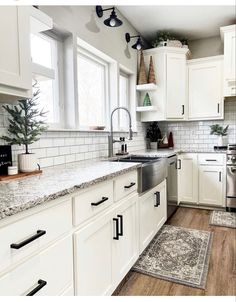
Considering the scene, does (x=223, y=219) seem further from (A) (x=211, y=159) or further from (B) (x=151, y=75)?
(B) (x=151, y=75)

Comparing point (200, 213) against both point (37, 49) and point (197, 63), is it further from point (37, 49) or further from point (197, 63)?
point (37, 49)

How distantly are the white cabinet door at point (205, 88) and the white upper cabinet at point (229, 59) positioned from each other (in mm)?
132

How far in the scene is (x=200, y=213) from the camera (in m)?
3.38

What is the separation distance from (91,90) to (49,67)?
0.72 metres

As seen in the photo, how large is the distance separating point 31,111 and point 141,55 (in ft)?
8.41

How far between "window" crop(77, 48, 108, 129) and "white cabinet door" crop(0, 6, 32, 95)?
1201 mm

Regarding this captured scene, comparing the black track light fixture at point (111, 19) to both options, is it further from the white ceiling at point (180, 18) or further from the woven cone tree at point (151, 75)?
the woven cone tree at point (151, 75)

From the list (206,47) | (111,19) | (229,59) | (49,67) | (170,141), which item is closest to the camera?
(49,67)

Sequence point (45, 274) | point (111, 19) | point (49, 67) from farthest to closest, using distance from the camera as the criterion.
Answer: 1. point (111, 19)
2. point (49, 67)
3. point (45, 274)

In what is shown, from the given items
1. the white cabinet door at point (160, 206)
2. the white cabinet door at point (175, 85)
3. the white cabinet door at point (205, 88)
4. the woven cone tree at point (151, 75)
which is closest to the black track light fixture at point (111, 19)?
the woven cone tree at point (151, 75)

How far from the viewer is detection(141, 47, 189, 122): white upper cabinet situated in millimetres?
3598

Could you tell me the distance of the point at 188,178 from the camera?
3572mm

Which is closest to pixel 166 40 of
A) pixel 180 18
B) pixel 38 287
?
pixel 180 18

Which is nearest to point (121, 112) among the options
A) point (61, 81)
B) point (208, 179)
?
point (61, 81)
